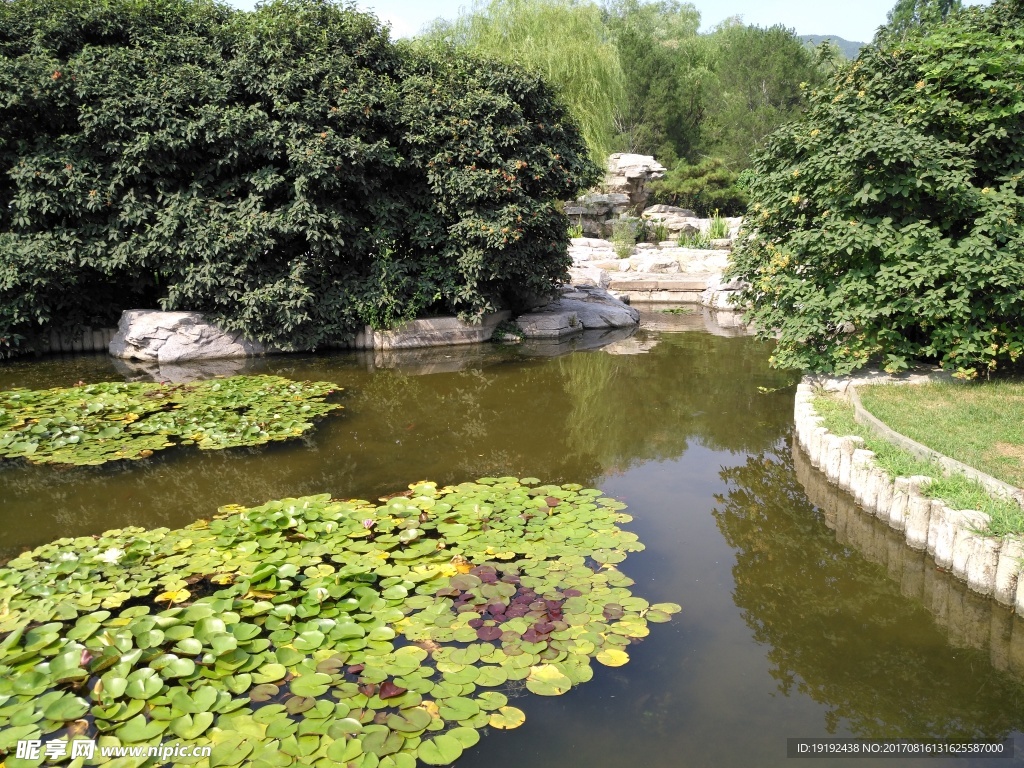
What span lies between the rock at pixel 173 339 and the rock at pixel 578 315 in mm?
4366

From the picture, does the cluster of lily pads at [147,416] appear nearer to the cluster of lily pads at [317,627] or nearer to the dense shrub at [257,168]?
the cluster of lily pads at [317,627]

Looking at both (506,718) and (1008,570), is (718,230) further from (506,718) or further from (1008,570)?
(506,718)

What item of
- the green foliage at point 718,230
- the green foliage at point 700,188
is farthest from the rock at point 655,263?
the green foliage at point 700,188

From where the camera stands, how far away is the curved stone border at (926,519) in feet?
13.5

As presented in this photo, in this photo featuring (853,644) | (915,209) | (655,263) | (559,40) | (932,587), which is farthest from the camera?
(559,40)

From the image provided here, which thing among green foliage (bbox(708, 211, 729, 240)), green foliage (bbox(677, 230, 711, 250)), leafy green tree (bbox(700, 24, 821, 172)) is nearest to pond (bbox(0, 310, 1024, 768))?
green foliage (bbox(677, 230, 711, 250))

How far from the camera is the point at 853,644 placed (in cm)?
396

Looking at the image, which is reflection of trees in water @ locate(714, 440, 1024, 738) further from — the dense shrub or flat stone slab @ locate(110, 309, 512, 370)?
flat stone slab @ locate(110, 309, 512, 370)

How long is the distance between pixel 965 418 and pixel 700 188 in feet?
67.8

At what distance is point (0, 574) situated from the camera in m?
4.34

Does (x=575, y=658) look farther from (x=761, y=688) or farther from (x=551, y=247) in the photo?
(x=551, y=247)

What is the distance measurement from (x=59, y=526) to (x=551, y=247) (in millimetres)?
8548

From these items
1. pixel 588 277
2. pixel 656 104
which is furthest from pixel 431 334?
pixel 656 104

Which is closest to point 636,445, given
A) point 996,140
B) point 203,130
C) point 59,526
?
point 996,140
